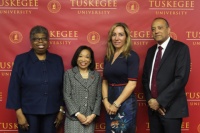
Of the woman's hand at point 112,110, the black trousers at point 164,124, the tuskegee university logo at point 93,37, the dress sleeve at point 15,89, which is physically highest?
the tuskegee university logo at point 93,37

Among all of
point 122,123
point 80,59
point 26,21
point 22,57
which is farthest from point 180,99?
point 26,21

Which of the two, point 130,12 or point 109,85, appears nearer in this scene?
point 109,85

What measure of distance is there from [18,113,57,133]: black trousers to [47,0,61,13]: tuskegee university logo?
1.14m

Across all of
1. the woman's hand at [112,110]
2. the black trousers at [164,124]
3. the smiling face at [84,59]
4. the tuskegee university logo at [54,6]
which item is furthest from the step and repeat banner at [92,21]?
the woman's hand at [112,110]

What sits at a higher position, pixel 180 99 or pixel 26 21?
pixel 26 21

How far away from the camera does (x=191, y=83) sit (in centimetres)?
296

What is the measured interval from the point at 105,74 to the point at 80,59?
28 centimetres

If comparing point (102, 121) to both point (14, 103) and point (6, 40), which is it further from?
point (6, 40)

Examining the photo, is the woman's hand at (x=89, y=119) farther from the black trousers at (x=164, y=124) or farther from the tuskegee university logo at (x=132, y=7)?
the tuskegee university logo at (x=132, y=7)

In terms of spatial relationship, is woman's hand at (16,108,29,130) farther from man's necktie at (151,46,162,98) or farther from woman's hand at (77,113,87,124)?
man's necktie at (151,46,162,98)

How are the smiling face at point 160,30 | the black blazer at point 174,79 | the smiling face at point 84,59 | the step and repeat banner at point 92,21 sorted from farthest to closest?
the step and repeat banner at point 92,21
the smiling face at point 84,59
the smiling face at point 160,30
the black blazer at point 174,79

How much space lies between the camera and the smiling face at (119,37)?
2453 millimetres

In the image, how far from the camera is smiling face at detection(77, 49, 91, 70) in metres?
2.52

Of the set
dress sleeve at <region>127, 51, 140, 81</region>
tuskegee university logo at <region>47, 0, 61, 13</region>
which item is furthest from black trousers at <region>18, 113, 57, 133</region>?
tuskegee university logo at <region>47, 0, 61, 13</region>
